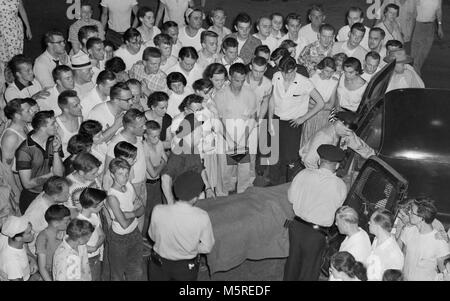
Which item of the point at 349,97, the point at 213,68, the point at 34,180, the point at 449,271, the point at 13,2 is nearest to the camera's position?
the point at 449,271

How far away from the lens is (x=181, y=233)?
19.5ft

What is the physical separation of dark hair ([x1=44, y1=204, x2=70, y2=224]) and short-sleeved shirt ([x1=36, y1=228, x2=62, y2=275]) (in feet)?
0.43

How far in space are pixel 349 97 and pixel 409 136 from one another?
6.10 ft

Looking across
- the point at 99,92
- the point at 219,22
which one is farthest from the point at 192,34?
the point at 99,92

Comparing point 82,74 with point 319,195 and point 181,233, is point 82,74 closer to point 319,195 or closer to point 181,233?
point 181,233

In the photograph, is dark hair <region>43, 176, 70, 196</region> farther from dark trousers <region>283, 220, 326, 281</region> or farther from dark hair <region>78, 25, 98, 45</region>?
dark hair <region>78, 25, 98, 45</region>

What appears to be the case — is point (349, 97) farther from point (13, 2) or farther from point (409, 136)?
point (13, 2)

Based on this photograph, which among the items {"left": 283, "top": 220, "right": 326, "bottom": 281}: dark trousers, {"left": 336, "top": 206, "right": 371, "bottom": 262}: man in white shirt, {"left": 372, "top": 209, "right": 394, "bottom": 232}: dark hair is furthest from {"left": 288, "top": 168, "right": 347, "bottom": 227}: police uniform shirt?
{"left": 372, "top": 209, "right": 394, "bottom": 232}: dark hair

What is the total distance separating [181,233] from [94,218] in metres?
0.84

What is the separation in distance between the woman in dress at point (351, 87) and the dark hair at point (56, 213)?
4.65m

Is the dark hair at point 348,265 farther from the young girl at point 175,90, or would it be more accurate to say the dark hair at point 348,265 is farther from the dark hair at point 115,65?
the dark hair at point 115,65

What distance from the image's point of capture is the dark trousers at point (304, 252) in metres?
6.68
